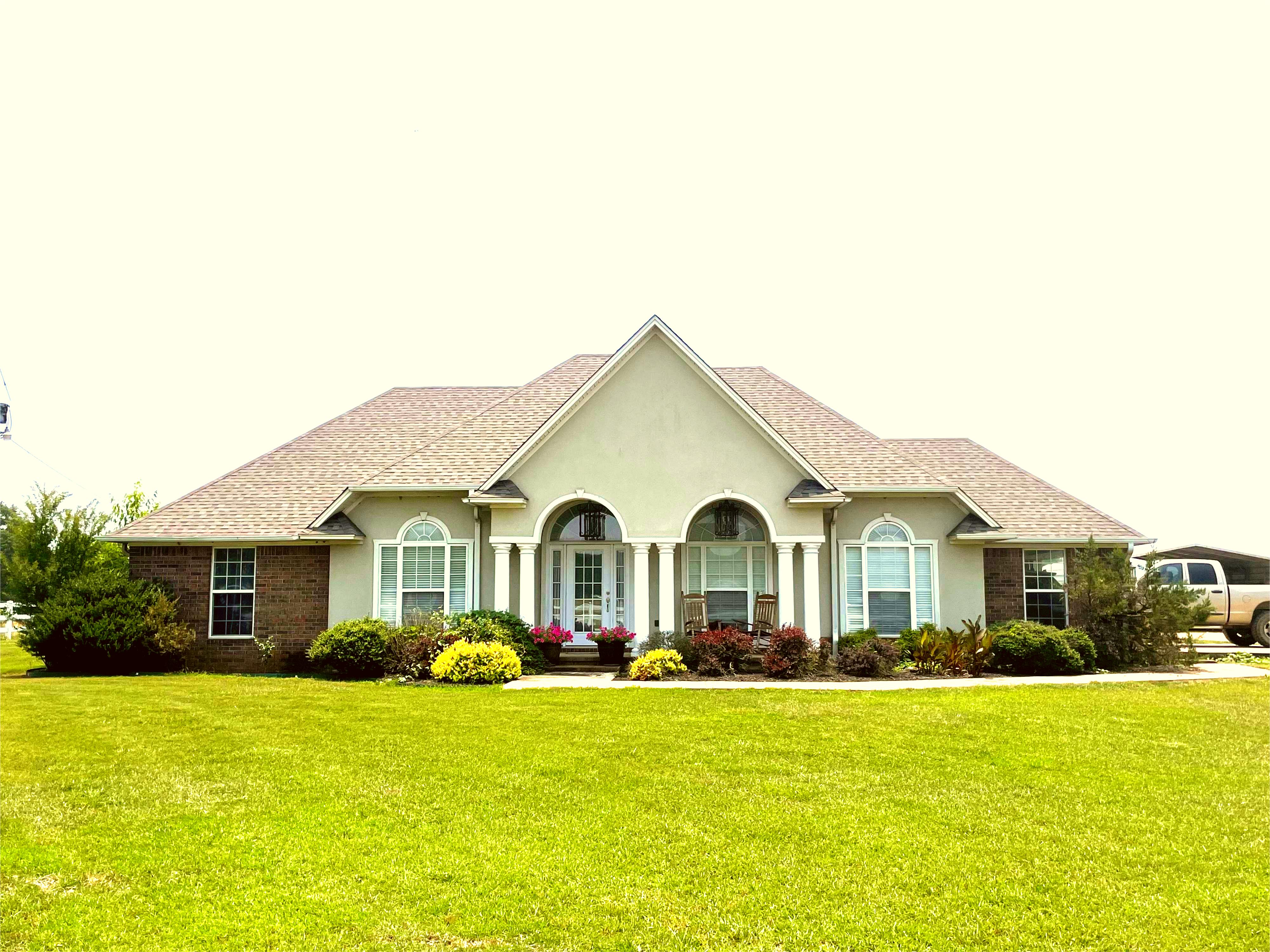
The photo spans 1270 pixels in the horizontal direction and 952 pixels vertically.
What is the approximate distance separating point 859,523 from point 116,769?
593 inches

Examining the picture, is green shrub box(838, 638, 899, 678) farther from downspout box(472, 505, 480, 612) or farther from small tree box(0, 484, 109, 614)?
small tree box(0, 484, 109, 614)

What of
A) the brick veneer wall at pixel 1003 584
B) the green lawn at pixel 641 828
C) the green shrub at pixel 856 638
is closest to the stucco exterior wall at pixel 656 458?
the green shrub at pixel 856 638

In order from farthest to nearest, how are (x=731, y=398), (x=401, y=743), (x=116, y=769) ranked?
1. (x=731, y=398)
2. (x=401, y=743)
3. (x=116, y=769)

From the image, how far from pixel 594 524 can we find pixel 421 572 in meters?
3.96

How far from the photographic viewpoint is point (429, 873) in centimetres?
696

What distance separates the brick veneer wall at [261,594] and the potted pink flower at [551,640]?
16.8 ft

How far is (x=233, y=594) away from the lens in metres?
21.0

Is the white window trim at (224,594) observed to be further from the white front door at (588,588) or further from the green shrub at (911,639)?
the green shrub at (911,639)

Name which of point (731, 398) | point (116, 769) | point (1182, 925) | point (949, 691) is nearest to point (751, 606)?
point (731, 398)

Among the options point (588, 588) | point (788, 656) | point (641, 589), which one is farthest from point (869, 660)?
point (588, 588)

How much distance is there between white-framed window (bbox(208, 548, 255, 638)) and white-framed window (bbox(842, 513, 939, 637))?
42.8ft

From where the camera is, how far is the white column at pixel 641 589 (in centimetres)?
1973

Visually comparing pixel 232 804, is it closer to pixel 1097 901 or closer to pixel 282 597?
pixel 1097 901

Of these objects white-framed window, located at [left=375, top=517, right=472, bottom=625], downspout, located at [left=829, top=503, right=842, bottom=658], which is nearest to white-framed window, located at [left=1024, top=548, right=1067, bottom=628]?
downspout, located at [left=829, top=503, right=842, bottom=658]
